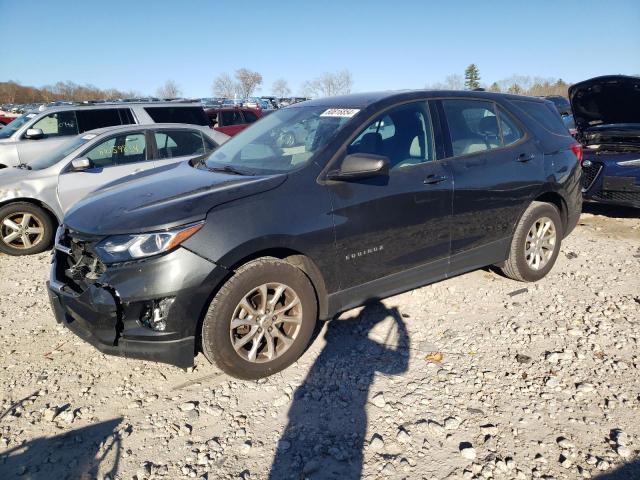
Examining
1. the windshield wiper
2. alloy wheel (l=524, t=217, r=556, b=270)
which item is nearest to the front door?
the windshield wiper

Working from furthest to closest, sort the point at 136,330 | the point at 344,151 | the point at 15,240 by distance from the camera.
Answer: the point at 15,240, the point at 344,151, the point at 136,330

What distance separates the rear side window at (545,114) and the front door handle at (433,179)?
4.85ft

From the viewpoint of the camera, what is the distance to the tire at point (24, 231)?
5.70m

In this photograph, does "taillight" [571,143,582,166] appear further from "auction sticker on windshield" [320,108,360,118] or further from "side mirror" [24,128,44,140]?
"side mirror" [24,128,44,140]

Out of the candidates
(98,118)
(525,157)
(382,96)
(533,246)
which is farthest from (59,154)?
(533,246)

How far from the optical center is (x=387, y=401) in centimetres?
278

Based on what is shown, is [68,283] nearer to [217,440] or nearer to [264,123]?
[217,440]

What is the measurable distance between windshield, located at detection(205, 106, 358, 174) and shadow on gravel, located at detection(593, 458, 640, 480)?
2439mm

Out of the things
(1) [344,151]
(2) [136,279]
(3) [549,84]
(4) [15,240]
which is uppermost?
(3) [549,84]

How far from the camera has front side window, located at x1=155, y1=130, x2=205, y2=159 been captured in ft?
21.2

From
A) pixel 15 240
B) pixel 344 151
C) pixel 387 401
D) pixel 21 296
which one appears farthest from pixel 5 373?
pixel 15 240

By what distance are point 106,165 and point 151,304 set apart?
13.5ft

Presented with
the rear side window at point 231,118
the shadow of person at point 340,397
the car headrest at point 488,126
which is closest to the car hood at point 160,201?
the shadow of person at point 340,397

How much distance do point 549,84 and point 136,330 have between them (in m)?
73.6
